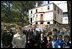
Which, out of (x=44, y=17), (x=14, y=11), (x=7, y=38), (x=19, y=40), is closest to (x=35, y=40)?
(x=19, y=40)

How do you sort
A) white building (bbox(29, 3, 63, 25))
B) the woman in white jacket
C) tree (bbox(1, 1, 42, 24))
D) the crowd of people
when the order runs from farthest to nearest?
white building (bbox(29, 3, 63, 25)) → tree (bbox(1, 1, 42, 24)) → the crowd of people → the woman in white jacket

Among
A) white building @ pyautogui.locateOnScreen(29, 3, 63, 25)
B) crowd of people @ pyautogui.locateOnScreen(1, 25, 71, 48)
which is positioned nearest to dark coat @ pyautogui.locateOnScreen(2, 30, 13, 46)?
crowd of people @ pyautogui.locateOnScreen(1, 25, 71, 48)

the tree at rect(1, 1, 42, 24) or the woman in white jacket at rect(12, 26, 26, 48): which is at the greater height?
the tree at rect(1, 1, 42, 24)

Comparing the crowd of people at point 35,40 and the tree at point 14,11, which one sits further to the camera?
the tree at point 14,11

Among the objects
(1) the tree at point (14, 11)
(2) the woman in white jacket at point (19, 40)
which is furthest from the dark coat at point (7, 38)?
(1) the tree at point (14, 11)

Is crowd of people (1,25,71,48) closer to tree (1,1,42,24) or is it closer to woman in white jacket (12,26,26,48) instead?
woman in white jacket (12,26,26,48)

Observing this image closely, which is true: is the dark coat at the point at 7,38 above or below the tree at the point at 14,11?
below

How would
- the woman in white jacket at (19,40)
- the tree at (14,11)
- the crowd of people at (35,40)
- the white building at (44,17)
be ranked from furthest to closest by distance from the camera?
the white building at (44,17) < the tree at (14,11) < the crowd of people at (35,40) < the woman in white jacket at (19,40)

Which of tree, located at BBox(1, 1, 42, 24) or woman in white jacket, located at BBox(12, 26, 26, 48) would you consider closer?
woman in white jacket, located at BBox(12, 26, 26, 48)

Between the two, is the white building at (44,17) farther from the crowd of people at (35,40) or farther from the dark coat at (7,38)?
the dark coat at (7,38)

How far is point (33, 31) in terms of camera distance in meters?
3.16

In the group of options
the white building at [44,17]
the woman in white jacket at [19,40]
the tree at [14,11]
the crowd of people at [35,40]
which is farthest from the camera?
the white building at [44,17]

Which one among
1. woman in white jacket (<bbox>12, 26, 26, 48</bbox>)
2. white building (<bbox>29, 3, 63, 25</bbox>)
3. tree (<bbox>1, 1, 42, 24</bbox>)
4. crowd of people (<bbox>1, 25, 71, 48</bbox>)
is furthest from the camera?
white building (<bbox>29, 3, 63, 25</bbox>)

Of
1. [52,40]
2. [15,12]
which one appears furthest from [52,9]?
[52,40]
